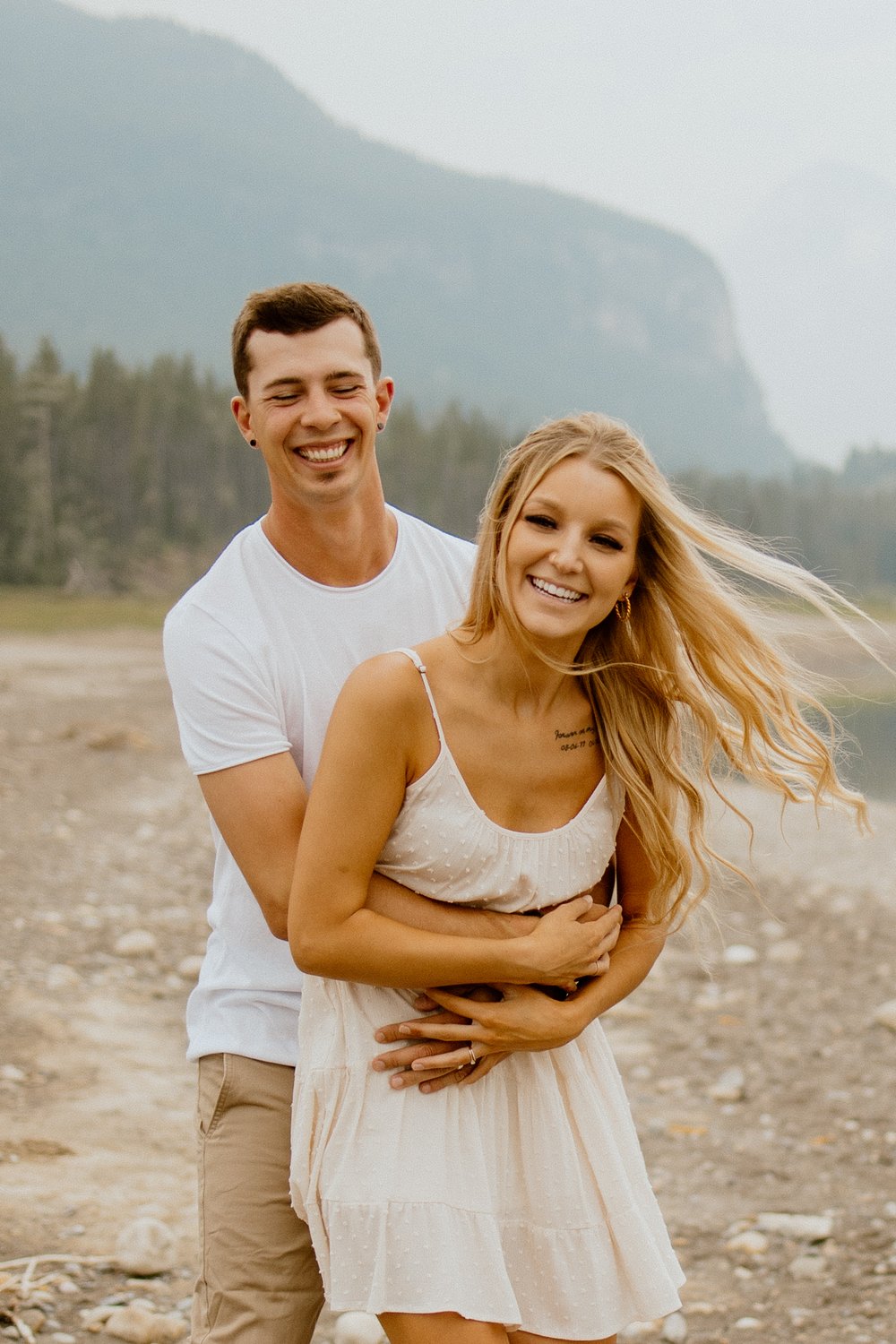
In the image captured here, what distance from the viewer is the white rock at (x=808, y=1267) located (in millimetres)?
5355

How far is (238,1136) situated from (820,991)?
263 inches

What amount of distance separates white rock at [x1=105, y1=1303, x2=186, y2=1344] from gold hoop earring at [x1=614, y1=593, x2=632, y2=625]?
2706 mm

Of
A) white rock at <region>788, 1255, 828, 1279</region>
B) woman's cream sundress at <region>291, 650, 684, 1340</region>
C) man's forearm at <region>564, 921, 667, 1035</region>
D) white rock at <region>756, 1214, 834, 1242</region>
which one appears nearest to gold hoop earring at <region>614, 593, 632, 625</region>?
woman's cream sundress at <region>291, 650, 684, 1340</region>

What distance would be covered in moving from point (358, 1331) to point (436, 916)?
2.39 meters

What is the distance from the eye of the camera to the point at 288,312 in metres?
3.30

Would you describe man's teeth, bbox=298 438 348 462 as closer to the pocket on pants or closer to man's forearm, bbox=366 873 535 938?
man's forearm, bbox=366 873 535 938

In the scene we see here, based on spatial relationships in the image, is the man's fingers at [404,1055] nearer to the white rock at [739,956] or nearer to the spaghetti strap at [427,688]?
the spaghetti strap at [427,688]

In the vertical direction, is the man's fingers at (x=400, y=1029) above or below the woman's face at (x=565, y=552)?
below

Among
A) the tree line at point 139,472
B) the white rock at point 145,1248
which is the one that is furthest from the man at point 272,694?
the tree line at point 139,472

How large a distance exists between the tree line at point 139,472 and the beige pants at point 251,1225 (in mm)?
45759

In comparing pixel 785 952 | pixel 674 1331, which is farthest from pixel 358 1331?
pixel 785 952

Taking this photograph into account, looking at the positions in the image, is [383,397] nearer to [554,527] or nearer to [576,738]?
[554,527]

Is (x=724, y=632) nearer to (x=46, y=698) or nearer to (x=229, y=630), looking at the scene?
(x=229, y=630)

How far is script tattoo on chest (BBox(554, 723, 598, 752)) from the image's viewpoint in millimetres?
3060
